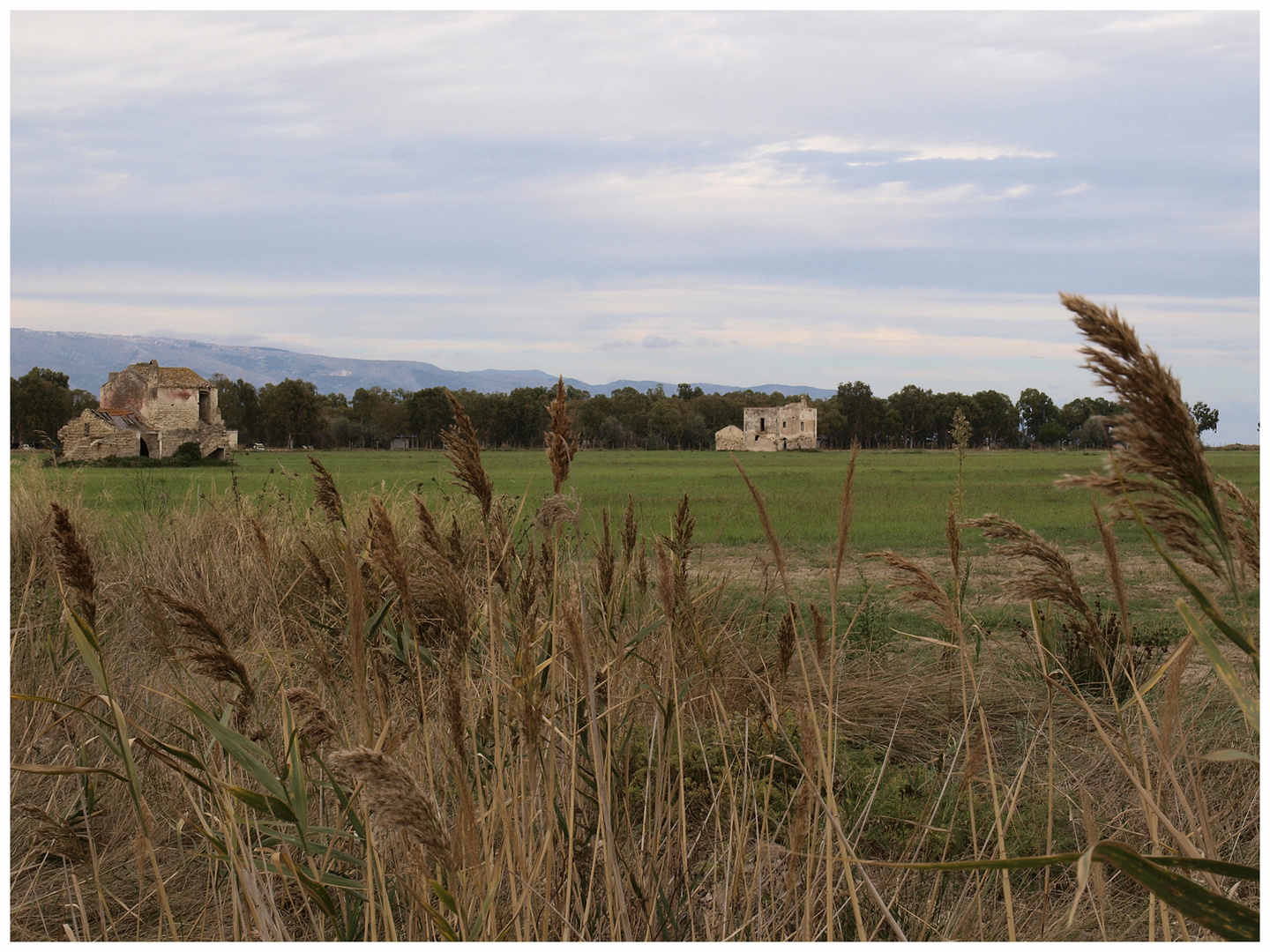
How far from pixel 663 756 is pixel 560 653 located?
365 millimetres

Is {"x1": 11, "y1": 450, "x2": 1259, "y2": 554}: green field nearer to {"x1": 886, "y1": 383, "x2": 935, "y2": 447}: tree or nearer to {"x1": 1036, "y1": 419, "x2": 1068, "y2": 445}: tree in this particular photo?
{"x1": 886, "y1": 383, "x2": 935, "y2": 447}: tree

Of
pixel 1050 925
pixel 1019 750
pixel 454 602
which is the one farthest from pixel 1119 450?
pixel 1019 750

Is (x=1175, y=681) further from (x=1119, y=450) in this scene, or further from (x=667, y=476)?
(x=667, y=476)

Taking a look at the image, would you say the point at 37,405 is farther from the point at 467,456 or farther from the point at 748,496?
the point at 467,456

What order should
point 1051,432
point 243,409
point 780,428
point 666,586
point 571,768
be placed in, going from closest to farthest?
point 666,586
point 571,768
point 243,409
point 1051,432
point 780,428

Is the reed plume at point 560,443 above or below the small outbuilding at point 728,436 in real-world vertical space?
below

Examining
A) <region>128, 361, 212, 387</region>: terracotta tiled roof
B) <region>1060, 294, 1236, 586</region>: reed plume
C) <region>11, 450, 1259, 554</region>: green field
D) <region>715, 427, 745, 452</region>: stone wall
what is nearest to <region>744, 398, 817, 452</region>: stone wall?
<region>715, 427, 745, 452</region>: stone wall

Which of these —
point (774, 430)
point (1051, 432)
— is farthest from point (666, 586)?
point (774, 430)

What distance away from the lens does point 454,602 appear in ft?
4.66

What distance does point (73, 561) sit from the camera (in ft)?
4.93

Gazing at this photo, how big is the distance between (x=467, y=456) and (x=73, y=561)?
74cm

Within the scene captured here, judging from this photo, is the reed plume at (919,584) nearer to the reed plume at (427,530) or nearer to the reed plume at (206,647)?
the reed plume at (427,530)

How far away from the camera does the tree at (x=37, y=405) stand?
57.2m

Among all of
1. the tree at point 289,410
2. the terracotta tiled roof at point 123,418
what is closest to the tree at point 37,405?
the terracotta tiled roof at point 123,418
